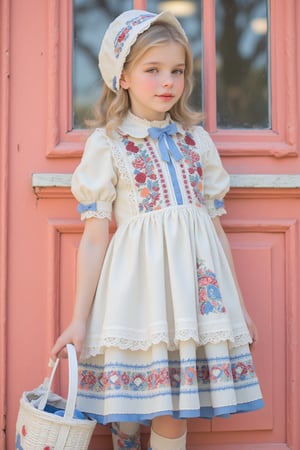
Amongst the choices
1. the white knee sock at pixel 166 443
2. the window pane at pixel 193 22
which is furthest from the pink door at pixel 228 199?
the white knee sock at pixel 166 443

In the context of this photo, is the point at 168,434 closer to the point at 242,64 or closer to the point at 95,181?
the point at 95,181

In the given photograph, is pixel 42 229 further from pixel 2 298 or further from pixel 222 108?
pixel 222 108

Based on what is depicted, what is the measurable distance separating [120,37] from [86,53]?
10.4 inches

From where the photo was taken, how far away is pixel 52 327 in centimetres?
230

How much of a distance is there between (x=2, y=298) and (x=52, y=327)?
0.53 feet

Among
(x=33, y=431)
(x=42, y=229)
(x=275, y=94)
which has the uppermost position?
(x=275, y=94)

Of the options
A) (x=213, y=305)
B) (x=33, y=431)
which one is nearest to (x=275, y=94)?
(x=213, y=305)

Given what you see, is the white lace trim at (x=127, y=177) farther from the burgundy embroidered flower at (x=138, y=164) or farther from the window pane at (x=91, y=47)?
the window pane at (x=91, y=47)

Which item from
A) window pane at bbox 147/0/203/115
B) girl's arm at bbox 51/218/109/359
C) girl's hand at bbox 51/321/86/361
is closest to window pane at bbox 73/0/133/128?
window pane at bbox 147/0/203/115

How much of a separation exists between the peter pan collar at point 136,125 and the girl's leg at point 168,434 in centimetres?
75

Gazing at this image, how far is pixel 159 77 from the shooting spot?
7.07 feet

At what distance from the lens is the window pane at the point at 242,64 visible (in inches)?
96.3

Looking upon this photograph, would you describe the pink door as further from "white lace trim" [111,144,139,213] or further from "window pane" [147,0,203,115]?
"white lace trim" [111,144,139,213]

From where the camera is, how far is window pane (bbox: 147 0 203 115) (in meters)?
2.43
